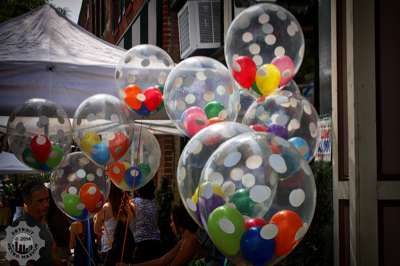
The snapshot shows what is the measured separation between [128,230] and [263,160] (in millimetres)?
2707

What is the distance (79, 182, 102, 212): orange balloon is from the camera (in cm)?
550

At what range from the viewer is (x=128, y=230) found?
18.0 feet

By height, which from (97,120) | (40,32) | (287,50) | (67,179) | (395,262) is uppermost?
(40,32)

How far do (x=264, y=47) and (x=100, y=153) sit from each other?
65.1 inches

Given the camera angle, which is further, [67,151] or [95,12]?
[95,12]

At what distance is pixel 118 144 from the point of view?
5211mm

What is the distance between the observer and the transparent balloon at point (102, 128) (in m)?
5.16

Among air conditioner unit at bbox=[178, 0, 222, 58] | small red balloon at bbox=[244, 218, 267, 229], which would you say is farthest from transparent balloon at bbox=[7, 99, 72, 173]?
air conditioner unit at bbox=[178, 0, 222, 58]

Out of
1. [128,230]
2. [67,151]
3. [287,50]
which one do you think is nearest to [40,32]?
[67,151]

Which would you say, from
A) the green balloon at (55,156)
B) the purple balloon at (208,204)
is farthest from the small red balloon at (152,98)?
the purple balloon at (208,204)

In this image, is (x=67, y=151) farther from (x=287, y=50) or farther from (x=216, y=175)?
(x=216, y=175)

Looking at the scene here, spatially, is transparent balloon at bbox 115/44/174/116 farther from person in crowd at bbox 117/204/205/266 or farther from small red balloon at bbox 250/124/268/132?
small red balloon at bbox 250/124/268/132

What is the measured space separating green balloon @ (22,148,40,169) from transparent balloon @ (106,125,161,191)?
65cm

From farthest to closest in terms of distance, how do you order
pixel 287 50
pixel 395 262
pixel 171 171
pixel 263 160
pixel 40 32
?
pixel 171 171 < pixel 40 32 < pixel 395 262 < pixel 287 50 < pixel 263 160
